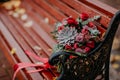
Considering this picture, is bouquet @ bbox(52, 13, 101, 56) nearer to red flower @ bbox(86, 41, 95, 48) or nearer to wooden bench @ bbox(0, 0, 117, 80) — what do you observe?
red flower @ bbox(86, 41, 95, 48)

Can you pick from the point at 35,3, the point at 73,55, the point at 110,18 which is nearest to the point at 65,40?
the point at 73,55

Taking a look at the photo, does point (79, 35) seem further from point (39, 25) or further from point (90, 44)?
point (39, 25)

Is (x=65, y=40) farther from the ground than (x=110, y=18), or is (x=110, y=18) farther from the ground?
(x=110, y=18)

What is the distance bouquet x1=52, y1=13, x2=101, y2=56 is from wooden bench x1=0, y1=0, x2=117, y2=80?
11 cm

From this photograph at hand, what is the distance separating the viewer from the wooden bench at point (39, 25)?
2367 mm

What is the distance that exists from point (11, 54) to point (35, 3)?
111cm

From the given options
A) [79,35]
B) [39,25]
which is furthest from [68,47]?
[39,25]

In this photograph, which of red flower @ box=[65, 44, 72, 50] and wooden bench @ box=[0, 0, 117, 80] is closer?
red flower @ box=[65, 44, 72, 50]

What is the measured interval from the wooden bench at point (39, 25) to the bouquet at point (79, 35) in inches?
4.2

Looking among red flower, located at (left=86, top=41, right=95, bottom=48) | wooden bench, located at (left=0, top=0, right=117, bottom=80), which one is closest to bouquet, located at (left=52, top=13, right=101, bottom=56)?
red flower, located at (left=86, top=41, right=95, bottom=48)

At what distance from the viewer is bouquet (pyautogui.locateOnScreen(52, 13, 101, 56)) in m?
2.14

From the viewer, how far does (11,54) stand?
2.75 m

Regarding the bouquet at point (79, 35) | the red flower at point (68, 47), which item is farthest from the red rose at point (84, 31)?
A: the red flower at point (68, 47)

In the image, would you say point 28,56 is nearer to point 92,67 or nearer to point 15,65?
point 15,65
